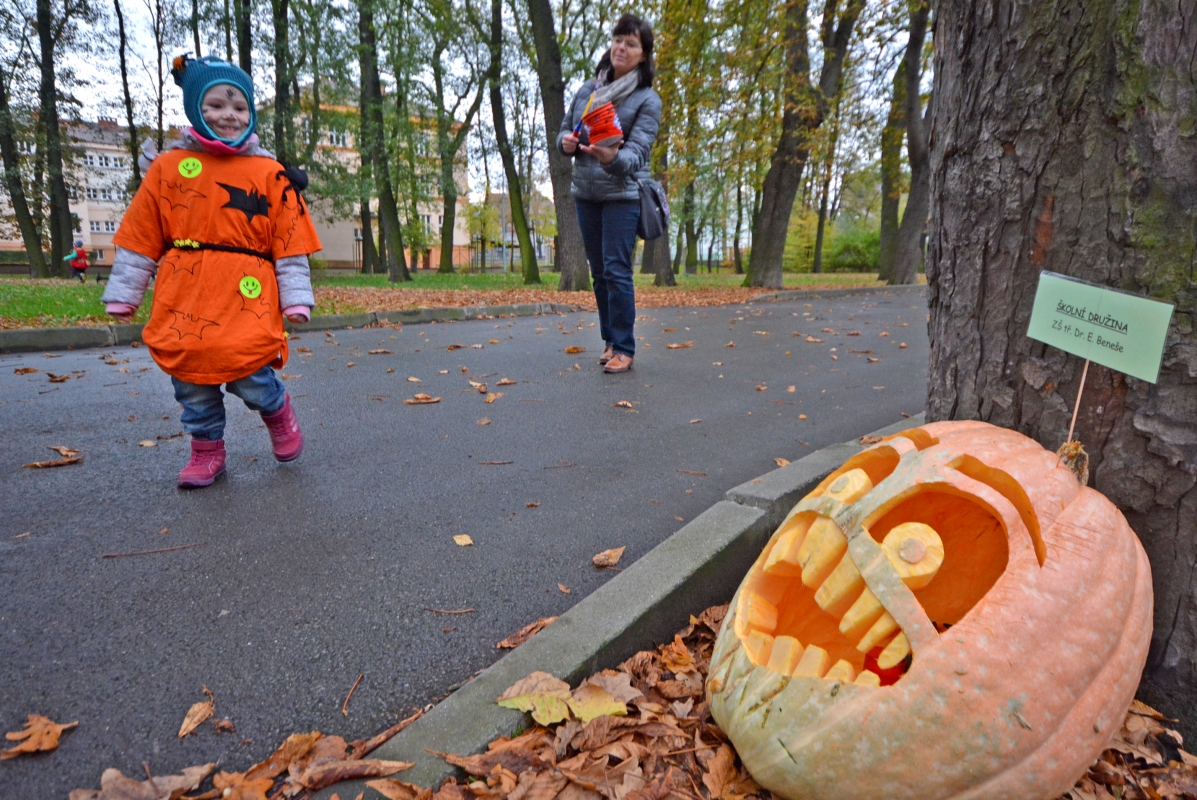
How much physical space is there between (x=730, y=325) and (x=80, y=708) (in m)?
8.38

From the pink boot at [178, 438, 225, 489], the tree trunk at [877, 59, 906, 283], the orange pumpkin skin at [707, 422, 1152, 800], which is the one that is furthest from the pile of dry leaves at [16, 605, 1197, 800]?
the tree trunk at [877, 59, 906, 283]

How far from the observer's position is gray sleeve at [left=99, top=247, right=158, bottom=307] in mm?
2707

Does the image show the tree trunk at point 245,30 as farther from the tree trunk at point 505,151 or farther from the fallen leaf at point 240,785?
the fallen leaf at point 240,785

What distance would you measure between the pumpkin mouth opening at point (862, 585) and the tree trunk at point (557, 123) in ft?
40.0

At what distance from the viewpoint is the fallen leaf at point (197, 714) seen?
4.78ft

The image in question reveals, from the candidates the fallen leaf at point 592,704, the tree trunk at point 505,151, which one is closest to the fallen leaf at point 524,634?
the fallen leaf at point 592,704

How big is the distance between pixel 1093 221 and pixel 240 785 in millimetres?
2212

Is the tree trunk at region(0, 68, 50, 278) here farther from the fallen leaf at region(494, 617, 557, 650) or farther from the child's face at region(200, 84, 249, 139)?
the fallen leaf at region(494, 617, 557, 650)

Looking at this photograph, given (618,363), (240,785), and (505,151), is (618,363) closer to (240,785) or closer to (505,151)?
(240,785)

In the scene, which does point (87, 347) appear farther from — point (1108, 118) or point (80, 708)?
point (1108, 118)

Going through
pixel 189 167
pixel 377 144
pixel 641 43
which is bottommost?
pixel 189 167

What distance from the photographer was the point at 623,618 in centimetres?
174

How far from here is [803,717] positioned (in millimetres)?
1225

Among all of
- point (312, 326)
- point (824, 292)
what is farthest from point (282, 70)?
point (824, 292)
